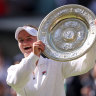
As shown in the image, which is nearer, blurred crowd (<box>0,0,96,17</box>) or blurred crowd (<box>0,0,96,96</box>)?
blurred crowd (<box>0,0,96,96</box>)

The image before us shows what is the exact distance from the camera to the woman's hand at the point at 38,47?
6.49 m

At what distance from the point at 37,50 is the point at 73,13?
0.57 m

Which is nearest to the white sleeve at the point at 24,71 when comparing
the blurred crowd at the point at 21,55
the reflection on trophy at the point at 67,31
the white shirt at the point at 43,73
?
the white shirt at the point at 43,73

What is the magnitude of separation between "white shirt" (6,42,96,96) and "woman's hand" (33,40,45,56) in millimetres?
46

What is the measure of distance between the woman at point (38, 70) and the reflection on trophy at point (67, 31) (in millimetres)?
123

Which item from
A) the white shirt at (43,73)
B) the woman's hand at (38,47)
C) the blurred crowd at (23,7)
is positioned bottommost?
the white shirt at (43,73)

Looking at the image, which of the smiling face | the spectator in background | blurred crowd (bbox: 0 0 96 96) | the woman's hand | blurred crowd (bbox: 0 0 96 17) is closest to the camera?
the woman's hand

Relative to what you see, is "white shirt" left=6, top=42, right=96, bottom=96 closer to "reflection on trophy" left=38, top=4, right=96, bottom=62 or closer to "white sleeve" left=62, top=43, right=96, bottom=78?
"white sleeve" left=62, top=43, right=96, bottom=78

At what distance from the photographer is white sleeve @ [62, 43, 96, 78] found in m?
6.51

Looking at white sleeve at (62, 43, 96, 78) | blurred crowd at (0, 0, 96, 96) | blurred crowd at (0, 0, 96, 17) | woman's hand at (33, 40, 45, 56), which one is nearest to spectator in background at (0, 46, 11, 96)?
blurred crowd at (0, 0, 96, 96)

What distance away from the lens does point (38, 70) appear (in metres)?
6.82

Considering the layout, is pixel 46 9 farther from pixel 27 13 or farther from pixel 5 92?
pixel 5 92

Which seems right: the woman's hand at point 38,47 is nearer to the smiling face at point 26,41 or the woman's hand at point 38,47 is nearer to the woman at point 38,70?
the woman at point 38,70

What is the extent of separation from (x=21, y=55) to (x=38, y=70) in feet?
13.5
